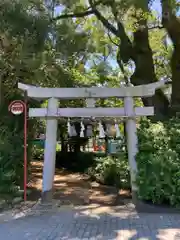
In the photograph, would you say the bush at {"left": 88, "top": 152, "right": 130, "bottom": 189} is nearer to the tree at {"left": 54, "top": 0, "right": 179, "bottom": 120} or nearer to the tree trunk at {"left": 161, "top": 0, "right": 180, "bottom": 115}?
the tree at {"left": 54, "top": 0, "right": 179, "bottom": 120}

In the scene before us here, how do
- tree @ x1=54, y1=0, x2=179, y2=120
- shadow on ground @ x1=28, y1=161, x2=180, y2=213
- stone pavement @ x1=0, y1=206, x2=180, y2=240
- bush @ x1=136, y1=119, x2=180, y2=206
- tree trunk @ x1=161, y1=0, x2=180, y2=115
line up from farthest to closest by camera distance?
tree @ x1=54, y1=0, x2=179, y2=120
tree trunk @ x1=161, y1=0, x2=180, y2=115
shadow on ground @ x1=28, y1=161, x2=180, y2=213
bush @ x1=136, y1=119, x2=180, y2=206
stone pavement @ x1=0, y1=206, x2=180, y2=240

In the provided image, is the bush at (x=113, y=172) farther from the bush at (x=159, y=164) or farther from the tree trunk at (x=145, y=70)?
the tree trunk at (x=145, y=70)

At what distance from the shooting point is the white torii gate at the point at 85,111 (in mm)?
8164

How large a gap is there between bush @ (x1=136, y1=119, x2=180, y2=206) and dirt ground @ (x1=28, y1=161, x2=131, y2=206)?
4.25ft

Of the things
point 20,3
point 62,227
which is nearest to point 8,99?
point 20,3

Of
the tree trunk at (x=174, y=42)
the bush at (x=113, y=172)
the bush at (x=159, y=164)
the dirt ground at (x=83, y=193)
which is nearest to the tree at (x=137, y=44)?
the tree trunk at (x=174, y=42)

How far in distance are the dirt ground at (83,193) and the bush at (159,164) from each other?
51.0 inches

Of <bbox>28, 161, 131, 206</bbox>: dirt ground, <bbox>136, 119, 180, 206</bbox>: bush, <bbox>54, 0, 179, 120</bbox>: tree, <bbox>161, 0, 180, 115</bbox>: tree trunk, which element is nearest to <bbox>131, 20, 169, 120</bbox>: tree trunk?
<bbox>54, 0, 179, 120</bbox>: tree

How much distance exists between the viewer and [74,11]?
10930 mm

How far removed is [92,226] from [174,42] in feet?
20.0

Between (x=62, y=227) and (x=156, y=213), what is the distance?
2225mm

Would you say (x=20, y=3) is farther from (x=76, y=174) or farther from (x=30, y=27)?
(x=76, y=174)

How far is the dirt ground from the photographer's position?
29.3ft

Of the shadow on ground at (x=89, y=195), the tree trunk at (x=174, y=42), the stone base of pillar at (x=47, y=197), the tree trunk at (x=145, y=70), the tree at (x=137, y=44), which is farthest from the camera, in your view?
the tree trunk at (x=145, y=70)
